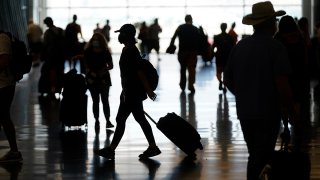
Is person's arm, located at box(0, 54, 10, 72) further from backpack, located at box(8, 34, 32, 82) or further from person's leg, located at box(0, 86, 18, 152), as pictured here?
person's leg, located at box(0, 86, 18, 152)

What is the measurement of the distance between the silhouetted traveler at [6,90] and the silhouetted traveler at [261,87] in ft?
11.6

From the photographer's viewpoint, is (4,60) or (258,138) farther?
(4,60)

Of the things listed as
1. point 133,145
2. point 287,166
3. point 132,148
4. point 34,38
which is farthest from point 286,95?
point 34,38

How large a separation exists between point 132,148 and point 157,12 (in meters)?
38.0

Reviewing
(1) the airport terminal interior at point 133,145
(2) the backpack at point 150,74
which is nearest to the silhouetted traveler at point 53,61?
(1) the airport terminal interior at point 133,145

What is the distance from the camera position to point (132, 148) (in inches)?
418

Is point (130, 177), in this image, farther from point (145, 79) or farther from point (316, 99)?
point (316, 99)

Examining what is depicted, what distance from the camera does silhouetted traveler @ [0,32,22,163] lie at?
9168 mm

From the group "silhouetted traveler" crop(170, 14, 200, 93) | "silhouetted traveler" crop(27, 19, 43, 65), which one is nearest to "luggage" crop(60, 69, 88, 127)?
"silhouetted traveler" crop(170, 14, 200, 93)

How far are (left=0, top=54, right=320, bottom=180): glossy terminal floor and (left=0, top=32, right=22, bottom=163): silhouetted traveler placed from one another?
0.20 metres

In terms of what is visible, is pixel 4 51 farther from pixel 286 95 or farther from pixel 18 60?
pixel 286 95

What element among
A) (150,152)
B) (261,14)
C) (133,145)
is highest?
(261,14)

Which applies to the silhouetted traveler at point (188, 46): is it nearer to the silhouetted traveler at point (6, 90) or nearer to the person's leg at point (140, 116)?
the person's leg at point (140, 116)

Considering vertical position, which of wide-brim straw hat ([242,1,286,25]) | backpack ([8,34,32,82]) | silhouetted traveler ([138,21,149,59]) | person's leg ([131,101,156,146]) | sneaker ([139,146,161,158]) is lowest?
silhouetted traveler ([138,21,149,59])
